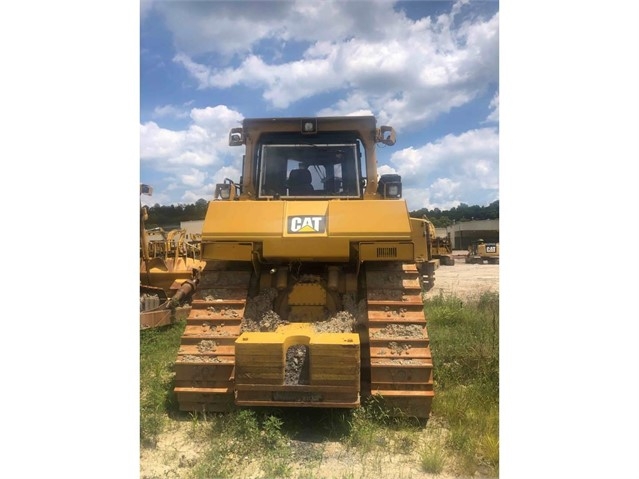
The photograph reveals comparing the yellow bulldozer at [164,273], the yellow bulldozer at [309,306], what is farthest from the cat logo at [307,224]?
the yellow bulldozer at [164,273]

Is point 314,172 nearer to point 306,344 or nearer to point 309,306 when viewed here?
point 309,306

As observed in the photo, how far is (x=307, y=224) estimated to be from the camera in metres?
3.90

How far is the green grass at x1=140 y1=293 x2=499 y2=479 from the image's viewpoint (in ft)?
10.4

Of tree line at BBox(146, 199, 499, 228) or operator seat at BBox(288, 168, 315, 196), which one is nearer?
tree line at BBox(146, 199, 499, 228)

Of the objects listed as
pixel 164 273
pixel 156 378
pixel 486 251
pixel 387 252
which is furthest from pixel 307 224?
pixel 164 273

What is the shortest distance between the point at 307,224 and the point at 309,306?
84 centimetres

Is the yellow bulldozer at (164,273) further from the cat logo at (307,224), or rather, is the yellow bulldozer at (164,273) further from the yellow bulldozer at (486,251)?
the yellow bulldozer at (486,251)

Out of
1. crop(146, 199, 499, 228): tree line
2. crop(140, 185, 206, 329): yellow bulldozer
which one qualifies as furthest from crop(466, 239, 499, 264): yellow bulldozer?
crop(140, 185, 206, 329): yellow bulldozer

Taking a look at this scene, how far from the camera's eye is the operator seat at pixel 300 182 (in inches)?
192

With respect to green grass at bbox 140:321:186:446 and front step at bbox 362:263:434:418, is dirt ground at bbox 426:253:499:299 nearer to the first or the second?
front step at bbox 362:263:434:418

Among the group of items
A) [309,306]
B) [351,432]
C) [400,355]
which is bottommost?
[351,432]

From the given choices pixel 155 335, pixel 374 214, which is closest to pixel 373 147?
pixel 374 214

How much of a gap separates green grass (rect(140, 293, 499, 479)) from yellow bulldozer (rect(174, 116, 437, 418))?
16 cm
